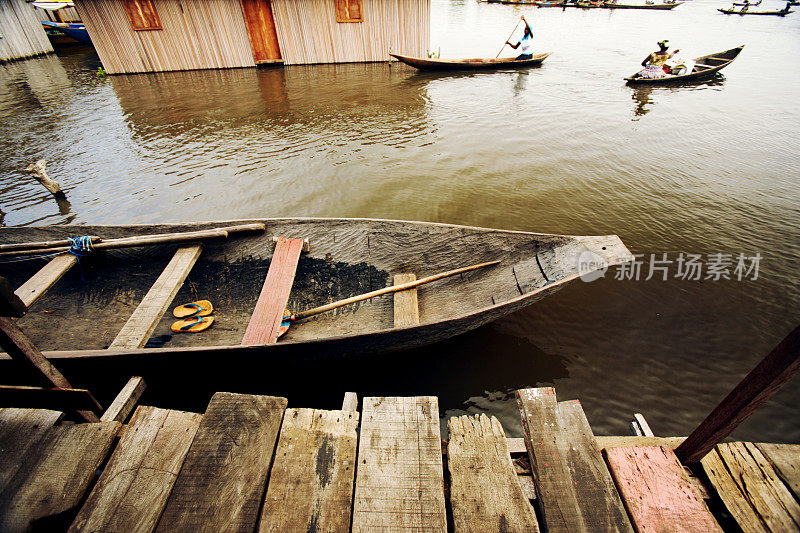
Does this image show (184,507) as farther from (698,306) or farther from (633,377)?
(698,306)

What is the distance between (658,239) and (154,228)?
9.22 m

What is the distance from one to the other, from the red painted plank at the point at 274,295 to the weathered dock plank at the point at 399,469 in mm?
2129

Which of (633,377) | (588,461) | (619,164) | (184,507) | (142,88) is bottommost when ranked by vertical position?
(633,377)

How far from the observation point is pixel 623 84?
15.2 meters

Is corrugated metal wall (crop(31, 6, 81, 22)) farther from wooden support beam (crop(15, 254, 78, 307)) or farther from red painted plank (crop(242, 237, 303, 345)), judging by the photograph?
red painted plank (crop(242, 237, 303, 345))

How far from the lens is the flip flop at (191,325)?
15.1 ft

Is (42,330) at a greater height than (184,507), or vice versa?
(184,507)

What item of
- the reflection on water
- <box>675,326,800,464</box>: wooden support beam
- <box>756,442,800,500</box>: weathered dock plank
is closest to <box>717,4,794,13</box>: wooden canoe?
the reflection on water

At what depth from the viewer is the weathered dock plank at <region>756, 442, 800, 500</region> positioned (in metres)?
2.01

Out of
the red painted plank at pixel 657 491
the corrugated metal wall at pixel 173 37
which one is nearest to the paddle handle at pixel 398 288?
the red painted plank at pixel 657 491

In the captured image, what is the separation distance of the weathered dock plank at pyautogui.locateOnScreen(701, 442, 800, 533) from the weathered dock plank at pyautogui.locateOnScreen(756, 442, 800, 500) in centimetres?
4

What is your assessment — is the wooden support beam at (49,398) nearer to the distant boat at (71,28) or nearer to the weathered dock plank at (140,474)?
the weathered dock plank at (140,474)

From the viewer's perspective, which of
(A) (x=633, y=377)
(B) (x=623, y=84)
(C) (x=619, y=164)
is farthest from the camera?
(B) (x=623, y=84)

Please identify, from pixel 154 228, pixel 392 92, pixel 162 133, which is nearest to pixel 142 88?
pixel 162 133
